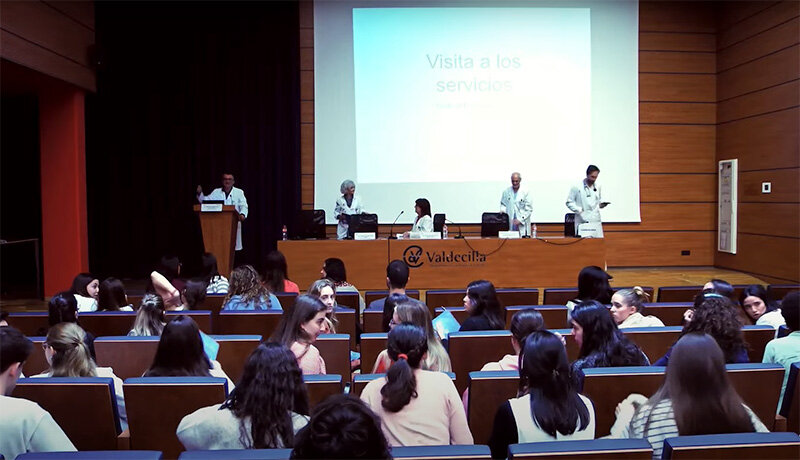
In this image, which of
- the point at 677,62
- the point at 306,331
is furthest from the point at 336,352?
the point at 677,62

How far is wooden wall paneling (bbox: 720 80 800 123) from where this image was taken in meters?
8.02

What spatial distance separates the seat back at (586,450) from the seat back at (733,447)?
7cm

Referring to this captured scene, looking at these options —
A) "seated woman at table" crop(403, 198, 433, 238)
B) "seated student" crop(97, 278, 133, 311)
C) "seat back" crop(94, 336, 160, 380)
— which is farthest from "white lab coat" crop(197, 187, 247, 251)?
"seat back" crop(94, 336, 160, 380)

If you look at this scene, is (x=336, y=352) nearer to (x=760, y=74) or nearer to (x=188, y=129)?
(x=188, y=129)

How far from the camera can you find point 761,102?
28.2 ft

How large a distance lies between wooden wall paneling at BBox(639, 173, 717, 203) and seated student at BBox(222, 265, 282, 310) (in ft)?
23.7

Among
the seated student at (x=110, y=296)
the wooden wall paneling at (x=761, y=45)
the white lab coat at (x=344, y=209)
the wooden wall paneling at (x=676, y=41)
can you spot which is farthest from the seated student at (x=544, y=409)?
the wooden wall paneling at (x=676, y=41)

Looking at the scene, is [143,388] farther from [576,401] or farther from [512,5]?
[512,5]

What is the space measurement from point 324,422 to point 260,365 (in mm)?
623

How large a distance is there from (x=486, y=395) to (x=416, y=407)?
40cm

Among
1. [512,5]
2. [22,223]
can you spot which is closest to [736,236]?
[512,5]

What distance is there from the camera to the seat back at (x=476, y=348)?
292 cm

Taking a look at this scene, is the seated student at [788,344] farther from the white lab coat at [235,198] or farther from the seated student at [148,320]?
the white lab coat at [235,198]

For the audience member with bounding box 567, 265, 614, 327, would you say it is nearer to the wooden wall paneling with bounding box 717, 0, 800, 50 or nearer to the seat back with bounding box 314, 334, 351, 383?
the seat back with bounding box 314, 334, 351, 383
